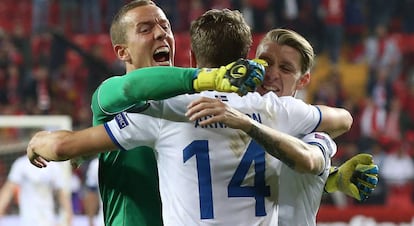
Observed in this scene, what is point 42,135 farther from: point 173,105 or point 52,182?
point 52,182

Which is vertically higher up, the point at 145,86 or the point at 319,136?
the point at 145,86

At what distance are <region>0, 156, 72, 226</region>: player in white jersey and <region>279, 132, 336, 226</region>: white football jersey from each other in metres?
5.99

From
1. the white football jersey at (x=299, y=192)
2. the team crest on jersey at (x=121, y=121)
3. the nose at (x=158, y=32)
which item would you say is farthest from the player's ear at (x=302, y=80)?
the team crest on jersey at (x=121, y=121)

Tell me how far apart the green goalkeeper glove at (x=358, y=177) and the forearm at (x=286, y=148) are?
365mm

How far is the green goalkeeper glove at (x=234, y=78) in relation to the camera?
2.93 meters

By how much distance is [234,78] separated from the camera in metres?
2.94

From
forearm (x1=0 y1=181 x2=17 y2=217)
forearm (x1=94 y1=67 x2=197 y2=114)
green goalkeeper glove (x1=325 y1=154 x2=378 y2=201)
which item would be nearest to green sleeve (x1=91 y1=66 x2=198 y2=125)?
forearm (x1=94 y1=67 x2=197 y2=114)

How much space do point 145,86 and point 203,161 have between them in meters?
0.34

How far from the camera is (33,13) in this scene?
52.6 feet

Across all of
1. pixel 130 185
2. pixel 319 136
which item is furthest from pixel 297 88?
pixel 130 185

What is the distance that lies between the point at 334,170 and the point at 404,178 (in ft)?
30.5

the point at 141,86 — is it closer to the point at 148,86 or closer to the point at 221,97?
the point at 148,86

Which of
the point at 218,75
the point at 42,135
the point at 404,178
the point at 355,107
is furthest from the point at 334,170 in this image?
the point at 355,107

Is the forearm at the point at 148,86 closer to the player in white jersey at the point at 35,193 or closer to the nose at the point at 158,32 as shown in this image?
the nose at the point at 158,32
